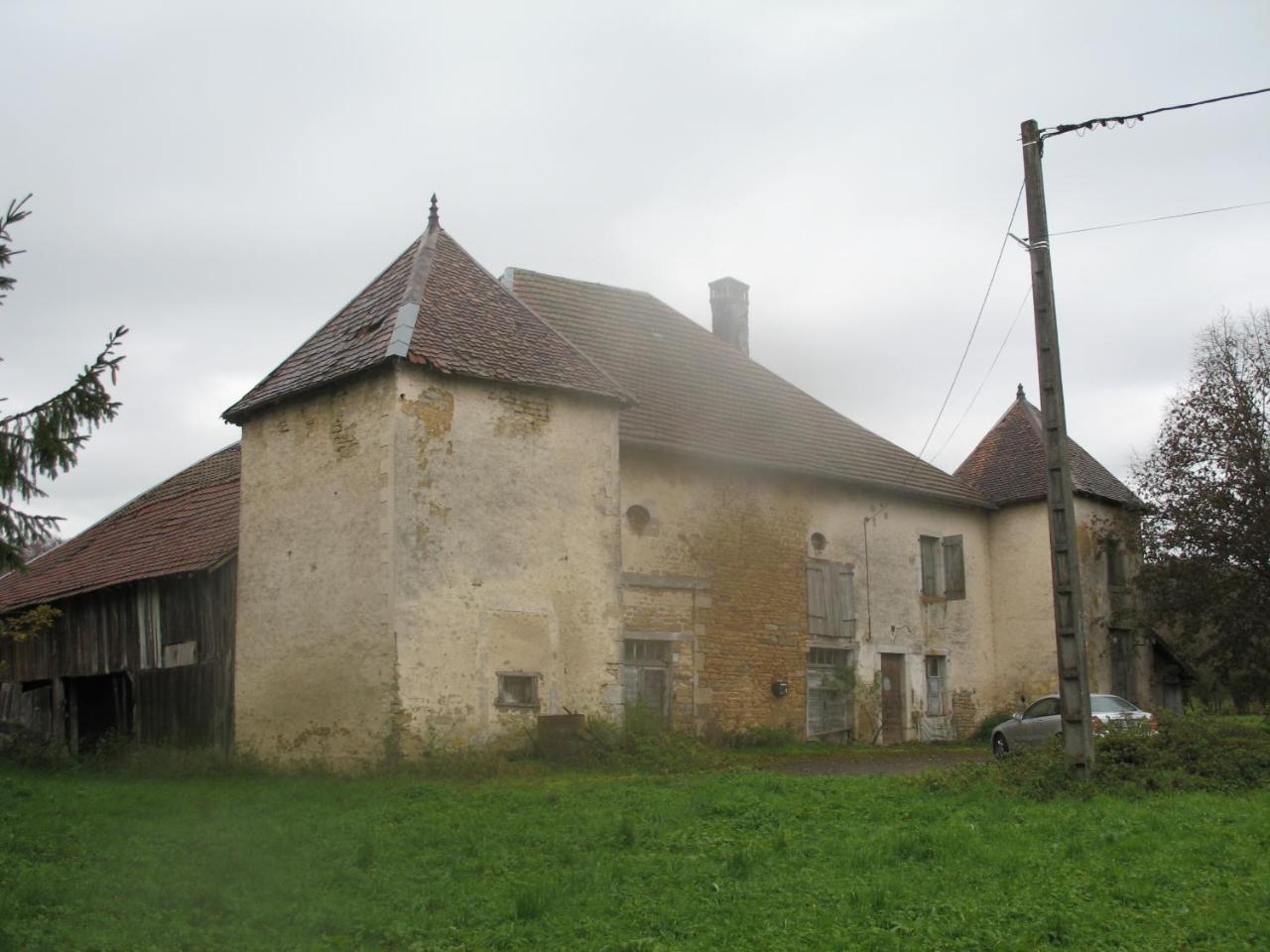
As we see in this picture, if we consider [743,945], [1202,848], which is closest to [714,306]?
[1202,848]

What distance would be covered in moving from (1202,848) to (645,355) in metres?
15.3

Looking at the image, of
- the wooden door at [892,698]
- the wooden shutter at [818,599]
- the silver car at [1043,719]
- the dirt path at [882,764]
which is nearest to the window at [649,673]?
the dirt path at [882,764]

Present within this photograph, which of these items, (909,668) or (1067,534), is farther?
(909,668)

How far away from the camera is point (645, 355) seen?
2295cm

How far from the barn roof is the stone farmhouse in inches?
2.4

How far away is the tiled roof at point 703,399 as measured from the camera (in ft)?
69.8

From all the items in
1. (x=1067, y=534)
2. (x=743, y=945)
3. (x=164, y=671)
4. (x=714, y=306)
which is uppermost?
(x=714, y=306)

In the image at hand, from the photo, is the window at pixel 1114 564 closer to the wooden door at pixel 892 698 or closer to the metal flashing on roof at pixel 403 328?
the wooden door at pixel 892 698

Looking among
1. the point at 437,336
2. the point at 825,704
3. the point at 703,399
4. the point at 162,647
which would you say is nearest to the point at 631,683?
the point at 825,704

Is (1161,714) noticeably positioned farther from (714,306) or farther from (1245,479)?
(714,306)

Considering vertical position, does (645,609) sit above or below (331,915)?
above

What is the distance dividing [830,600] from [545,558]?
309 inches

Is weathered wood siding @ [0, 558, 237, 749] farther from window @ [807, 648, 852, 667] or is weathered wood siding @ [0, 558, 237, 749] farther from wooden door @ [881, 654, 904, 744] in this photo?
wooden door @ [881, 654, 904, 744]

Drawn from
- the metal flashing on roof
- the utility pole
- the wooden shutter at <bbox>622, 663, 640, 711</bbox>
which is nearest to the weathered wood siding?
the metal flashing on roof
